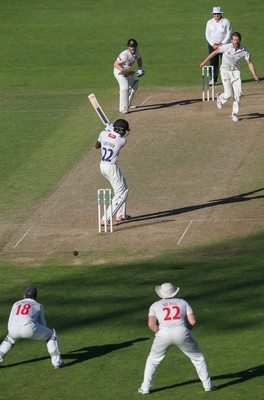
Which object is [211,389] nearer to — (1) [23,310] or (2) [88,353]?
(2) [88,353]

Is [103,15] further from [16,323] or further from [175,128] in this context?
[16,323]

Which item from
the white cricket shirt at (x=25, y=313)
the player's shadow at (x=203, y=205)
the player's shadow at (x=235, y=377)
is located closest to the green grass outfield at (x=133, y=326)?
the player's shadow at (x=235, y=377)

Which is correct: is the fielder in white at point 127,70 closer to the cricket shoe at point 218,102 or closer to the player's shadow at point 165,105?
the player's shadow at point 165,105

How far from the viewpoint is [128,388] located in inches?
775

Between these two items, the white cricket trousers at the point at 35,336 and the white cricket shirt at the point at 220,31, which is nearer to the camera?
the white cricket trousers at the point at 35,336

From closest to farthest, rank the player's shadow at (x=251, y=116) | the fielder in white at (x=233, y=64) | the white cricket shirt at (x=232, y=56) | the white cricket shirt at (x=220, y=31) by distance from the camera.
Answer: the fielder in white at (x=233, y=64)
the white cricket shirt at (x=232, y=56)
the player's shadow at (x=251, y=116)
the white cricket shirt at (x=220, y=31)

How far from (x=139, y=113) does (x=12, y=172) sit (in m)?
6.32

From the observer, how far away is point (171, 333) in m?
18.9

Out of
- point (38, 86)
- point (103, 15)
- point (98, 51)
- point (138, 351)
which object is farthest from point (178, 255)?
point (103, 15)

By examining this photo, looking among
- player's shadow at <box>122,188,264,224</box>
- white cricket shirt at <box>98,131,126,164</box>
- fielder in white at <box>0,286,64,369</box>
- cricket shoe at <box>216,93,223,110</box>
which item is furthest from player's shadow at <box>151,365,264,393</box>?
cricket shoe at <box>216,93,223,110</box>

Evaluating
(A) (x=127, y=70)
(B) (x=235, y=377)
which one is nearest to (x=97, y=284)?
(B) (x=235, y=377)

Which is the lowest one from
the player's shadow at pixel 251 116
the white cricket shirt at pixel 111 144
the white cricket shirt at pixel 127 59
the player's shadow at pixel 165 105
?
the white cricket shirt at pixel 111 144

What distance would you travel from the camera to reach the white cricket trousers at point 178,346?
1892cm

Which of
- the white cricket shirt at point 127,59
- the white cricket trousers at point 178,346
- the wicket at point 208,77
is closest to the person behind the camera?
the white cricket trousers at point 178,346
